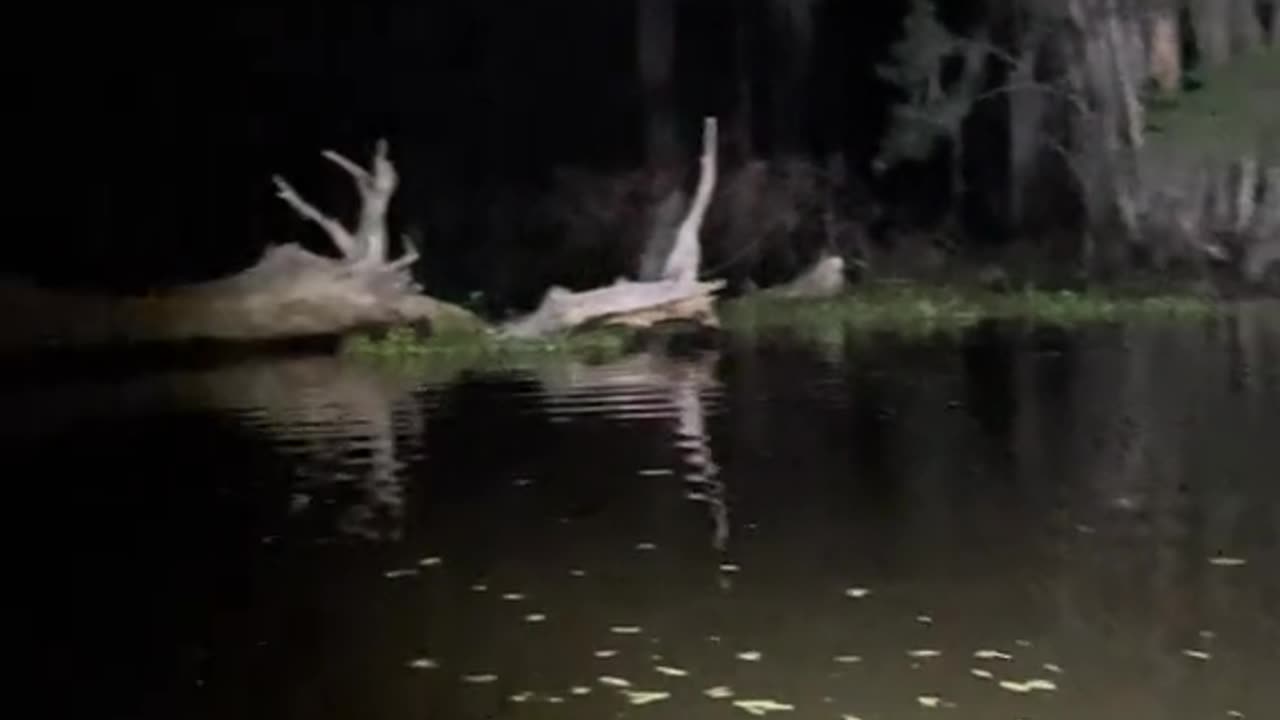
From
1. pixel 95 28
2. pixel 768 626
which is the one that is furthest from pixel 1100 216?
pixel 768 626

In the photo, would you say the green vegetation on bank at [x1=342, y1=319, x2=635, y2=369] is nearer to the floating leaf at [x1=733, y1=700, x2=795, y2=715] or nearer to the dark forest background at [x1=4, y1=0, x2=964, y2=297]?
the dark forest background at [x1=4, y1=0, x2=964, y2=297]

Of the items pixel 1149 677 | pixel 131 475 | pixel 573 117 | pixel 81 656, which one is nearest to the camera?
pixel 1149 677

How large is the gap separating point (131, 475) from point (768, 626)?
349cm

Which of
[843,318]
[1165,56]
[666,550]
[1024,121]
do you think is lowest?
[666,550]

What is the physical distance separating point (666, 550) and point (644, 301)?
7224 millimetres

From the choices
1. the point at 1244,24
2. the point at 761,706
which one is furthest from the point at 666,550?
the point at 1244,24

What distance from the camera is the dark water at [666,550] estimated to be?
4.42 meters

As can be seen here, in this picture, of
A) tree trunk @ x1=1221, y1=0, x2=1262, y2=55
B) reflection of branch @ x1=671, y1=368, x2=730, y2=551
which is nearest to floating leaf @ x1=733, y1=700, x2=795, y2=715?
reflection of branch @ x1=671, y1=368, x2=730, y2=551

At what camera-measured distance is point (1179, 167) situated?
15531 mm

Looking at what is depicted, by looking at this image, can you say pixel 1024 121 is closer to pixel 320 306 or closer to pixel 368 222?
pixel 368 222

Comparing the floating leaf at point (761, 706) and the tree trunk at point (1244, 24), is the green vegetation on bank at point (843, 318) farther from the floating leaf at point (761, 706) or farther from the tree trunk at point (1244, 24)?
the floating leaf at point (761, 706)

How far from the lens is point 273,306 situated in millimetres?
12578

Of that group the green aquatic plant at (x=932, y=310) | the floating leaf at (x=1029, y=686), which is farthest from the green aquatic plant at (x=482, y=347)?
the floating leaf at (x=1029, y=686)

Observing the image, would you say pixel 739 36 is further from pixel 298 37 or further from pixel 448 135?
pixel 298 37
